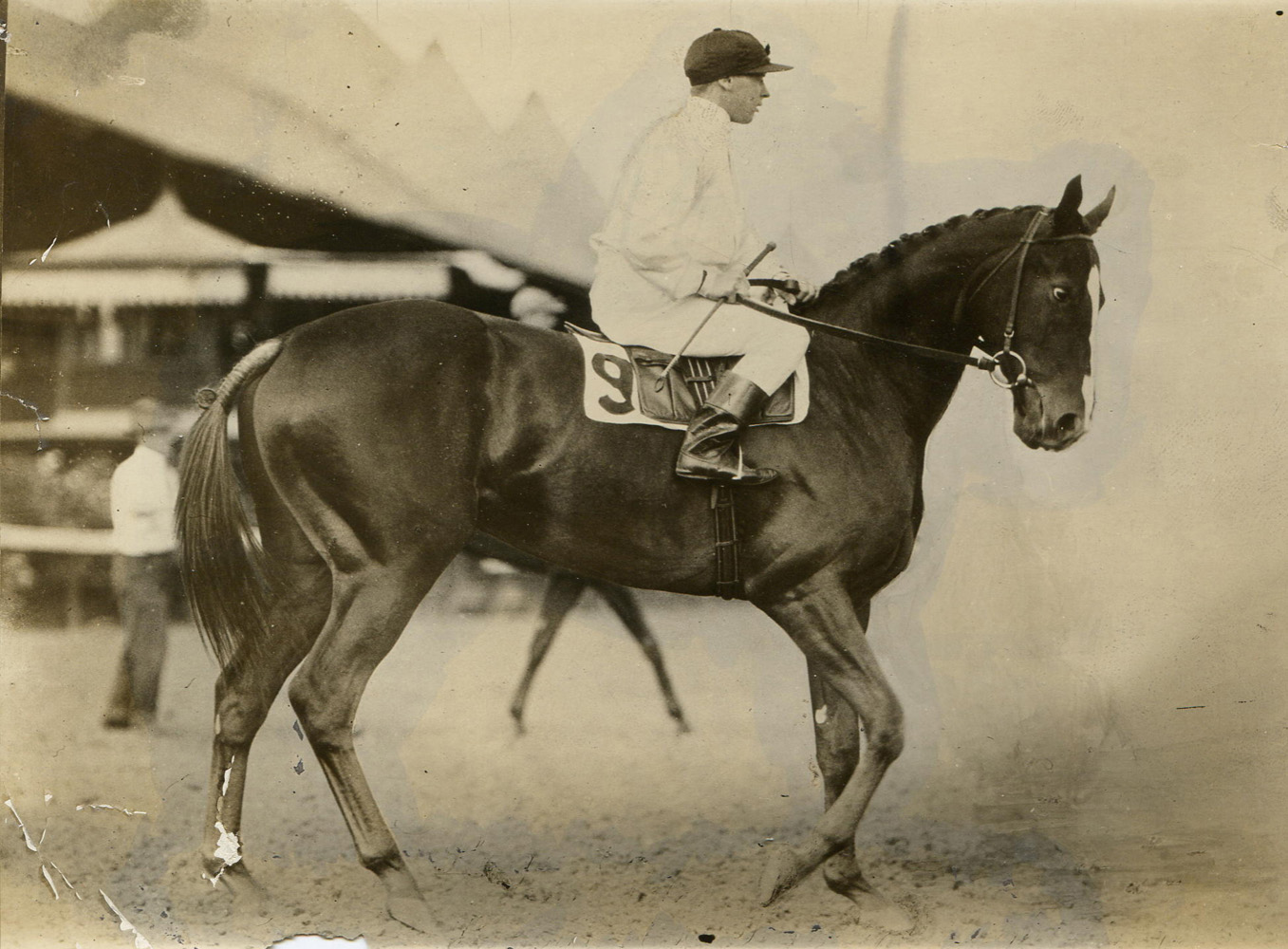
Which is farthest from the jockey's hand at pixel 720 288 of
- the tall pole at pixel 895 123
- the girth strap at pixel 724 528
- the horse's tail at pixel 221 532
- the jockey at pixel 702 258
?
the horse's tail at pixel 221 532

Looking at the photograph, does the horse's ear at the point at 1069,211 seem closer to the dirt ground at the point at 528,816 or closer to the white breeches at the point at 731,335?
the white breeches at the point at 731,335

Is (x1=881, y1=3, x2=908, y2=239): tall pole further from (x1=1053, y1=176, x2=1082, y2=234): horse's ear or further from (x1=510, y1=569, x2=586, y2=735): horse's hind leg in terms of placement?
(x1=510, y1=569, x2=586, y2=735): horse's hind leg

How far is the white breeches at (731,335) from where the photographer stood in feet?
11.8

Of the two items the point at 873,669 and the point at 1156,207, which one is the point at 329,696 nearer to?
the point at 873,669

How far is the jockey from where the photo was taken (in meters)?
3.57

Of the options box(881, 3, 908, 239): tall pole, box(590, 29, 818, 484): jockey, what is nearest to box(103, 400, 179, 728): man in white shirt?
box(590, 29, 818, 484): jockey

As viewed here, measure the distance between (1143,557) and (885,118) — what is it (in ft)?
5.73

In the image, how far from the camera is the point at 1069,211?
375 centimetres

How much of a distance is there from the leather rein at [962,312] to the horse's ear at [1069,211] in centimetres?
2

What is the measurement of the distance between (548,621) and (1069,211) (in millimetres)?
2129

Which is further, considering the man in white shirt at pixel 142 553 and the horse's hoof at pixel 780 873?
→ the man in white shirt at pixel 142 553

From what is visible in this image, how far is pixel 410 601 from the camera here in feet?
11.8

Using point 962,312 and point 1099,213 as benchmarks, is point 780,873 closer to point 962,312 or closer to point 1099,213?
point 962,312

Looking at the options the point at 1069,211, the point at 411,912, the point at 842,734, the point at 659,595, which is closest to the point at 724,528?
the point at 659,595
